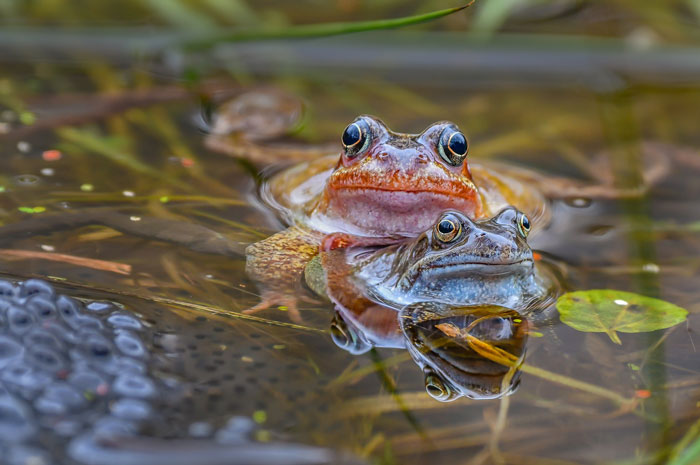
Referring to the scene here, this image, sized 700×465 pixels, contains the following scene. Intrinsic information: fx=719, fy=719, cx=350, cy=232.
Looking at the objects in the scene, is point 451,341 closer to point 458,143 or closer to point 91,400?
point 458,143

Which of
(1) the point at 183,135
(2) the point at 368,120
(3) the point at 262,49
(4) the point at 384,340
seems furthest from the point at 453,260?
(3) the point at 262,49

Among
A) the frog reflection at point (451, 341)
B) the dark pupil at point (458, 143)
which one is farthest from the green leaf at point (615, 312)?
the dark pupil at point (458, 143)

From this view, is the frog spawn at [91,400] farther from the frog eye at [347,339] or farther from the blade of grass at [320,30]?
the blade of grass at [320,30]

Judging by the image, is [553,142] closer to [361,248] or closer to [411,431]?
[361,248]

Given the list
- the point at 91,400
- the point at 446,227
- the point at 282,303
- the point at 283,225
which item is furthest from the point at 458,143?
the point at 91,400

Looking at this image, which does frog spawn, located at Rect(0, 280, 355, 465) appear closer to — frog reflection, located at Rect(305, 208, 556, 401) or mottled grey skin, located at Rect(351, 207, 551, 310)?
frog reflection, located at Rect(305, 208, 556, 401)

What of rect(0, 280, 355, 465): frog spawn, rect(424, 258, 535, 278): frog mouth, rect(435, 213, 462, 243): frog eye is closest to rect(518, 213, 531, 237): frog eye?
rect(424, 258, 535, 278): frog mouth
